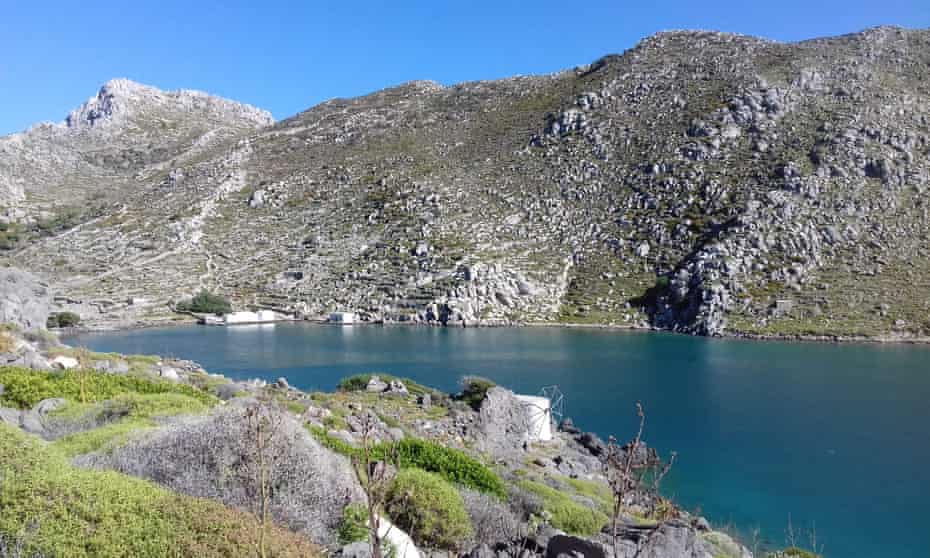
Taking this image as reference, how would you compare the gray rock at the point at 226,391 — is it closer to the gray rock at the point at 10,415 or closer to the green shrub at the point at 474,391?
the gray rock at the point at 10,415

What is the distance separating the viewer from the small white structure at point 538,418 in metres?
26.9

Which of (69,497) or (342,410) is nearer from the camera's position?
(69,497)

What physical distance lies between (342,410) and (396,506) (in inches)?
440

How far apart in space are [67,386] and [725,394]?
39.7 metres

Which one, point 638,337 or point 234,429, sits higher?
point 234,429

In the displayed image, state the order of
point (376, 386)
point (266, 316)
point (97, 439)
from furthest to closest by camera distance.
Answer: point (266, 316), point (376, 386), point (97, 439)

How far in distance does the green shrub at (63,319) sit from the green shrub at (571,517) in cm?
7760

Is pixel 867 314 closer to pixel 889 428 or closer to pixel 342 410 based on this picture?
pixel 889 428

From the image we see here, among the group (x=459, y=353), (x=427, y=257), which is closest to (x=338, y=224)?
(x=427, y=257)

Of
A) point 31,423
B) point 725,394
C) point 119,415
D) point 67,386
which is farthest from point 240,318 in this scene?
point 31,423

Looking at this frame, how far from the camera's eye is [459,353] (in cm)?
5669

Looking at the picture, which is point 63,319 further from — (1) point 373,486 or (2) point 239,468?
(1) point 373,486

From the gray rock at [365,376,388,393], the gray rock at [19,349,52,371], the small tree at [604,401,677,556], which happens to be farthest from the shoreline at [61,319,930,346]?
the small tree at [604,401,677,556]

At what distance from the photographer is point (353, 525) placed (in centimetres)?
634
